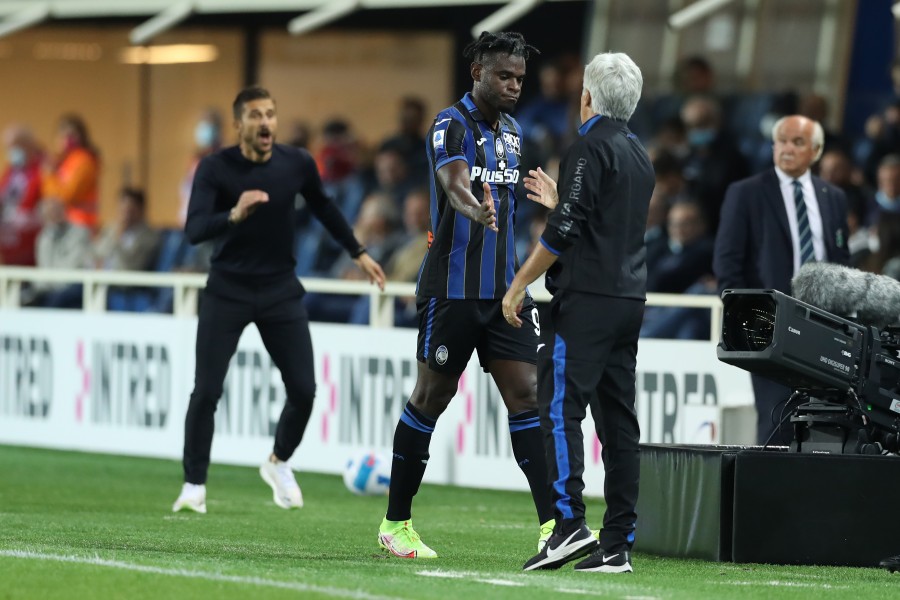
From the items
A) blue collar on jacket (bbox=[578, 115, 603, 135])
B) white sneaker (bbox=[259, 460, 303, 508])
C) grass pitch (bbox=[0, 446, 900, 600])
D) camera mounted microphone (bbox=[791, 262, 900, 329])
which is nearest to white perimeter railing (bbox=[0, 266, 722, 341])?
grass pitch (bbox=[0, 446, 900, 600])

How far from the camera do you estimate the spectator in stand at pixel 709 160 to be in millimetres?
15234

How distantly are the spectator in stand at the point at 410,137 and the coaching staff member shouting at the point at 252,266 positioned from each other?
7501mm

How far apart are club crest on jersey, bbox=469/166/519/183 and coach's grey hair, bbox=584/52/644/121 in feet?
A: 2.21

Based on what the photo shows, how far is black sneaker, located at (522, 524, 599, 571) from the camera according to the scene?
7637 millimetres

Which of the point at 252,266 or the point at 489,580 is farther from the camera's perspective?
the point at 252,266

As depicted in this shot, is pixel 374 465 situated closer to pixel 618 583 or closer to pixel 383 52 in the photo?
pixel 618 583

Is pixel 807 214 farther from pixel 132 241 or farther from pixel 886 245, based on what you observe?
pixel 132 241

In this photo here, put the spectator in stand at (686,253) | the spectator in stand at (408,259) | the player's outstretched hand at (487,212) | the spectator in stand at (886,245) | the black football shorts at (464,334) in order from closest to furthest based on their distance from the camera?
the player's outstretched hand at (487,212)
the black football shorts at (464,334)
the spectator in stand at (886,245)
the spectator in stand at (686,253)
the spectator in stand at (408,259)

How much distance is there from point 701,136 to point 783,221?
5.74 meters

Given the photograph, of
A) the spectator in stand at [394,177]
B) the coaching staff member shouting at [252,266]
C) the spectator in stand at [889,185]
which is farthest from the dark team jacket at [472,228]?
the spectator in stand at [394,177]

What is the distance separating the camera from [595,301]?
7578 millimetres

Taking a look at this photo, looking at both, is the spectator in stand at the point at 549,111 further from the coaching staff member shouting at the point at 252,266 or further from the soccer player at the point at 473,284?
the soccer player at the point at 473,284

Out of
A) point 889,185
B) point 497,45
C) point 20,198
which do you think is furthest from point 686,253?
point 20,198

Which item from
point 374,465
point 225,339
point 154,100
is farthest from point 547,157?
point 154,100
